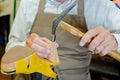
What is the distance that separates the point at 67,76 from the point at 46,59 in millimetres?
286

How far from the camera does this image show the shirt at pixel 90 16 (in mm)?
919

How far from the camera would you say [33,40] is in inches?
26.9

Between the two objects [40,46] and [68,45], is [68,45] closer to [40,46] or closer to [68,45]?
[68,45]

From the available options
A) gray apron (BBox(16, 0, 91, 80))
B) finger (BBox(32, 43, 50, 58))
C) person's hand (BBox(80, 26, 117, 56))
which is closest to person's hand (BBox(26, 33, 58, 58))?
finger (BBox(32, 43, 50, 58))

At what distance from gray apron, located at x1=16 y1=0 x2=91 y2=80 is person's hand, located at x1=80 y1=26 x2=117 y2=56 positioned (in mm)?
209

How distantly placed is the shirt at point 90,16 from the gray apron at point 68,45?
1.3 inches

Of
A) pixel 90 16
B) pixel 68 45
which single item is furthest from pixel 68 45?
pixel 90 16

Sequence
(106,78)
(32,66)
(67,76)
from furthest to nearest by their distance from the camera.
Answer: (106,78) → (67,76) → (32,66)

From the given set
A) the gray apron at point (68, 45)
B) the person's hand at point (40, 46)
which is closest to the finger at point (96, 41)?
the person's hand at point (40, 46)

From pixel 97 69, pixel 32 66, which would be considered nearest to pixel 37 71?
pixel 32 66

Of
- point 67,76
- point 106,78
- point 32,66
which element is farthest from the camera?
point 106,78

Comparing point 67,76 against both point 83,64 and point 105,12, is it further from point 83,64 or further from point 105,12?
point 105,12

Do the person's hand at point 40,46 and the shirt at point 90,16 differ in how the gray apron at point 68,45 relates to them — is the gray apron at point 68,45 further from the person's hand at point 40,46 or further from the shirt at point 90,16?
the person's hand at point 40,46

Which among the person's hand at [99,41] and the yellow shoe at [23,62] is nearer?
the yellow shoe at [23,62]
